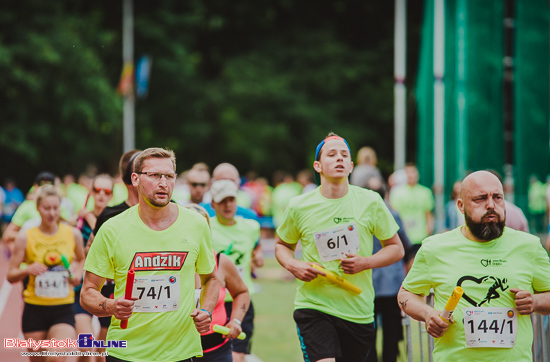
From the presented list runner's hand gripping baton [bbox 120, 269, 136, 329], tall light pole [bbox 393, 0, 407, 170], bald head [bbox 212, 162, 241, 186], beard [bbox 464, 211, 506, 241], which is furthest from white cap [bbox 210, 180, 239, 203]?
tall light pole [bbox 393, 0, 407, 170]

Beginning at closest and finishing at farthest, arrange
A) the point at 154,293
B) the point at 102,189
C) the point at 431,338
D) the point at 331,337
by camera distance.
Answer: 1. the point at 154,293
2. the point at 331,337
3. the point at 431,338
4. the point at 102,189

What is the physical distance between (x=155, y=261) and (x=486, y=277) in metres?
1.84

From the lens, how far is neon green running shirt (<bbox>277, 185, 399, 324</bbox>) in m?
6.01

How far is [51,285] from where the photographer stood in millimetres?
7590

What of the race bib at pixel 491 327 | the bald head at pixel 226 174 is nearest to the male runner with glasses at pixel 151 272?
the race bib at pixel 491 327

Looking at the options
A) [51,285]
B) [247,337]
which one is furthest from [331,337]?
[51,285]

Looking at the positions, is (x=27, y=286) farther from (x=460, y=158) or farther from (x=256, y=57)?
(x=256, y=57)

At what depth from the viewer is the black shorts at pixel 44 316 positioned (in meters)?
7.56

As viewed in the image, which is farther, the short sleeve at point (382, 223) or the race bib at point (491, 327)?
the short sleeve at point (382, 223)

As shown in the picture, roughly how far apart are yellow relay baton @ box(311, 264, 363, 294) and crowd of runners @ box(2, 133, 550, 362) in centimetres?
1

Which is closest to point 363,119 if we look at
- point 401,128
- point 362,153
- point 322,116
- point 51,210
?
point 322,116

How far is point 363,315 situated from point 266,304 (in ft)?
28.3

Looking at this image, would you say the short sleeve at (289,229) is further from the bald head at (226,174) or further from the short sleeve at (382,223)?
the bald head at (226,174)

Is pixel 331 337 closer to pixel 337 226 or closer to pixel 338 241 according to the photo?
pixel 338 241
